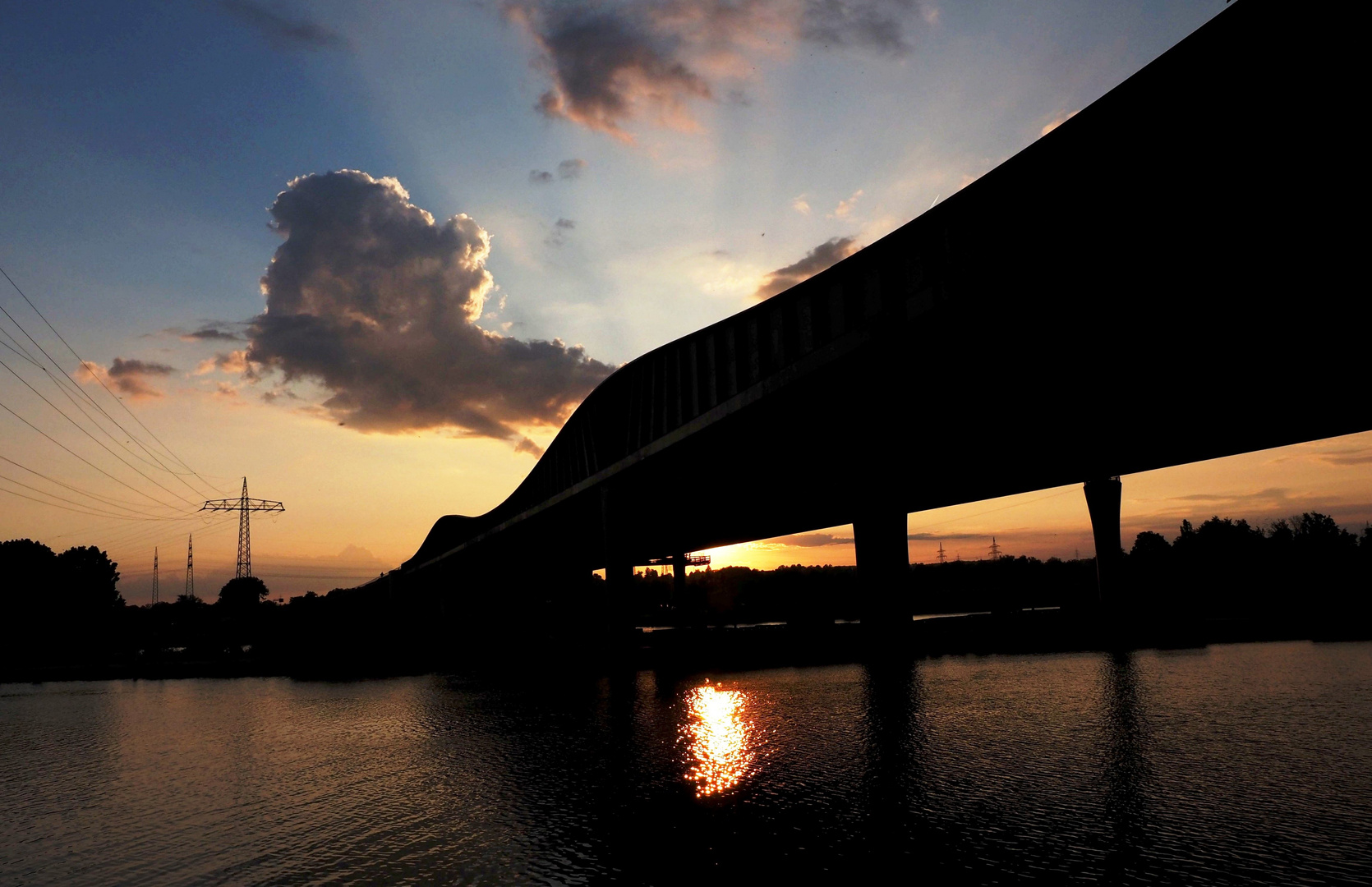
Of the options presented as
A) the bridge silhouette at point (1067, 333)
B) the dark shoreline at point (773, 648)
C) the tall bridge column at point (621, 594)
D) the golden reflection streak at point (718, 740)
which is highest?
the bridge silhouette at point (1067, 333)

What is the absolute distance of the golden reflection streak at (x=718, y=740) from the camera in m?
15.7

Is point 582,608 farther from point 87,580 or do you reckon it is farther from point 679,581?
point 87,580

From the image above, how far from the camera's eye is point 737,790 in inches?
571

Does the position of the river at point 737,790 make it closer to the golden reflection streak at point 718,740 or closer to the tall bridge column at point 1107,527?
the golden reflection streak at point 718,740

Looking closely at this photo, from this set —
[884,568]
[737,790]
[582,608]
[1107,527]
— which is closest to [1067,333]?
[737,790]

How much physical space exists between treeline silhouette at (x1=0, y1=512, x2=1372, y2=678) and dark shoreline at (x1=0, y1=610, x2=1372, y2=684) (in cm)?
41

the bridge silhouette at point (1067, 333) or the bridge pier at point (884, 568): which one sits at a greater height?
the bridge silhouette at point (1067, 333)

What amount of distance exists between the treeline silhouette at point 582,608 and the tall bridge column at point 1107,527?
537mm

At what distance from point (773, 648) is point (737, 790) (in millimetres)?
34952

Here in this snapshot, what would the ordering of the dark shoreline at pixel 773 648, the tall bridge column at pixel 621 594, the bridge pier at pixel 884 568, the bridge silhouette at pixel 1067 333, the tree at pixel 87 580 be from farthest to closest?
the tree at pixel 87 580 < the tall bridge column at pixel 621 594 < the bridge pier at pixel 884 568 < the dark shoreline at pixel 773 648 < the bridge silhouette at pixel 1067 333

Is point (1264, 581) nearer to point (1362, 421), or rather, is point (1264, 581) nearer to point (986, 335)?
point (1362, 421)

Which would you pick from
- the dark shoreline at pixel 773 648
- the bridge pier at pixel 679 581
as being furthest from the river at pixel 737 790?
the bridge pier at pixel 679 581

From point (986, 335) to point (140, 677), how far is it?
62354 mm

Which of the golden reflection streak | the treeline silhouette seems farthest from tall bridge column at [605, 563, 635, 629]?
the golden reflection streak
